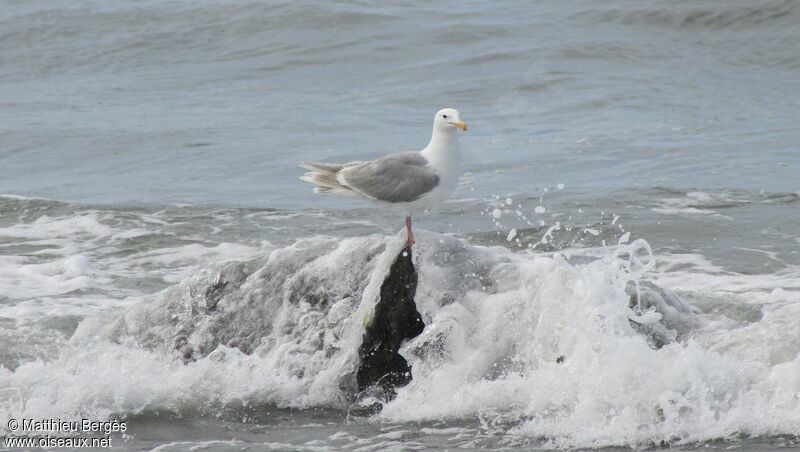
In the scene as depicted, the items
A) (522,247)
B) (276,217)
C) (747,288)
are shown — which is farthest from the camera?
(276,217)

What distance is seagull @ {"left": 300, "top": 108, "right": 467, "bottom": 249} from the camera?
277 inches

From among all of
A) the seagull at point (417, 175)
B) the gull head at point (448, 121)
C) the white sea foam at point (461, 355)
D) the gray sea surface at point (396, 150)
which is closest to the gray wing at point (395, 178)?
the seagull at point (417, 175)

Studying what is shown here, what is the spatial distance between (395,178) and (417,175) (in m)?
0.14

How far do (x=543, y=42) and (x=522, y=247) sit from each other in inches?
434

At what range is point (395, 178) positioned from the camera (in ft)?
23.3

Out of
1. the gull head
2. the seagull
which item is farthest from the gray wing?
the gull head

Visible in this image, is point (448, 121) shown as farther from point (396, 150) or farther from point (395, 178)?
point (396, 150)

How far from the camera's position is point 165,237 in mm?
11125

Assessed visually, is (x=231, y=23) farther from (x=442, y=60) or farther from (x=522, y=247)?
(x=522, y=247)

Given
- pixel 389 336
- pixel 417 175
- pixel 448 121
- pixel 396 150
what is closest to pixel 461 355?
pixel 389 336

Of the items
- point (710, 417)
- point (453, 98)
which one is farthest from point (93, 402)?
point (453, 98)

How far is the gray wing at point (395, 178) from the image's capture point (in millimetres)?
7025

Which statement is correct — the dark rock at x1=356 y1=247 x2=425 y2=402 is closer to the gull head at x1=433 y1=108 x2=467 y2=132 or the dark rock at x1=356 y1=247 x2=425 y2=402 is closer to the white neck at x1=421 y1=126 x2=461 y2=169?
the white neck at x1=421 y1=126 x2=461 y2=169

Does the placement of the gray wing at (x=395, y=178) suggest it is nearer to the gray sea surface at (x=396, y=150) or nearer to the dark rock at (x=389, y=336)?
the dark rock at (x=389, y=336)
